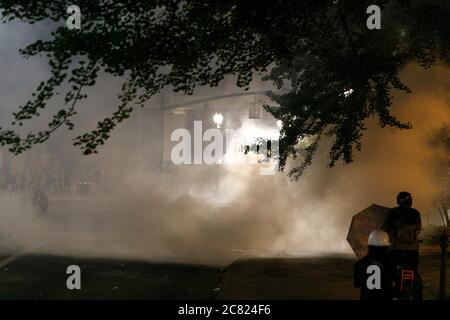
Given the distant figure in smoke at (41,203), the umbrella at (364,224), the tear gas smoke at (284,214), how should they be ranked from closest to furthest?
the umbrella at (364,224)
the tear gas smoke at (284,214)
the distant figure in smoke at (41,203)

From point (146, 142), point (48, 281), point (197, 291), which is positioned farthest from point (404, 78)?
point (146, 142)

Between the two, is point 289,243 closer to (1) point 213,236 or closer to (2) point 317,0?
(1) point 213,236

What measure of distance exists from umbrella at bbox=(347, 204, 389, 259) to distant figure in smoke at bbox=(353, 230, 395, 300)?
1.58 meters

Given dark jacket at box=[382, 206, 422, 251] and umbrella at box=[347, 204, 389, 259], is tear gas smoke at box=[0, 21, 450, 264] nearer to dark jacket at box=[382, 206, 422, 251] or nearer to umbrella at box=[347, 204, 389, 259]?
umbrella at box=[347, 204, 389, 259]

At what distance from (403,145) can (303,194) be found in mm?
3254

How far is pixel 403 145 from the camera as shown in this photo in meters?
17.3

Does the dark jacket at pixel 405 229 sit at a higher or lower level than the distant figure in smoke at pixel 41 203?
higher

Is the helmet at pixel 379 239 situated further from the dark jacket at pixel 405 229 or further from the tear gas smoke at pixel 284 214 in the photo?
the tear gas smoke at pixel 284 214

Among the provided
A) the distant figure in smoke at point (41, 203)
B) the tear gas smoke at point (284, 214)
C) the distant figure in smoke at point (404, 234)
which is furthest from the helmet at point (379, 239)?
the distant figure in smoke at point (41, 203)

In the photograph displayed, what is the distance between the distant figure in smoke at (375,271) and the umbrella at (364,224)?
158 centimetres

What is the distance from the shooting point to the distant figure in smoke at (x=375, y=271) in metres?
7.49

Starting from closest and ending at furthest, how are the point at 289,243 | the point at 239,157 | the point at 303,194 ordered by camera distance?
the point at 289,243, the point at 303,194, the point at 239,157

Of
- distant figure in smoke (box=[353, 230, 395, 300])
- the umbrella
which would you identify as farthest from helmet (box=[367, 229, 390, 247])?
the umbrella

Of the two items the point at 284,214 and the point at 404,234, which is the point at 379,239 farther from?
the point at 284,214
